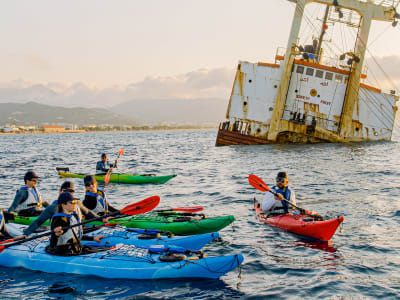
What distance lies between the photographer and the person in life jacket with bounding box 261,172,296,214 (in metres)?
10.9

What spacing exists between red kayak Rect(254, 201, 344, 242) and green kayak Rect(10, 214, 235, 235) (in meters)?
1.80

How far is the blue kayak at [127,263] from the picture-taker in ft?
23.9

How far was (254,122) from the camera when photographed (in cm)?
3797

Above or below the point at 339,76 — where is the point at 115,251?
below

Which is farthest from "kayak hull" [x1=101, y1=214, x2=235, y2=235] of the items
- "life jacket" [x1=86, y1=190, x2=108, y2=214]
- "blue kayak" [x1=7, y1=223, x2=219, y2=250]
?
"blue kayak" [x1=7, y1=223, x2=219, y2=250]

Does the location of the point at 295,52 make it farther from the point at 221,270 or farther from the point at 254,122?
the point at 221,270

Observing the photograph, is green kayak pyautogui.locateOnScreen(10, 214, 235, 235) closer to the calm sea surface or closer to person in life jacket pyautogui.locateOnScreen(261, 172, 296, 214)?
the calm sea surface

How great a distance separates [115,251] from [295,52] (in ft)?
106

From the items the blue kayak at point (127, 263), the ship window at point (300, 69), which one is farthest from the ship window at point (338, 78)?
the blue kayak at point (127, 263)

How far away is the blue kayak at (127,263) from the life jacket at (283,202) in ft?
13.6

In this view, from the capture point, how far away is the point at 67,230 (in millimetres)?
7707

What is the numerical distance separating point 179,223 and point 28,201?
4.39 m

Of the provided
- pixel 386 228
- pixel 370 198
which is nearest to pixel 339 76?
pixel 370 198

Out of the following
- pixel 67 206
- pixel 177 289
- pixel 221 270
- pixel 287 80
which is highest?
pixel 287 80
